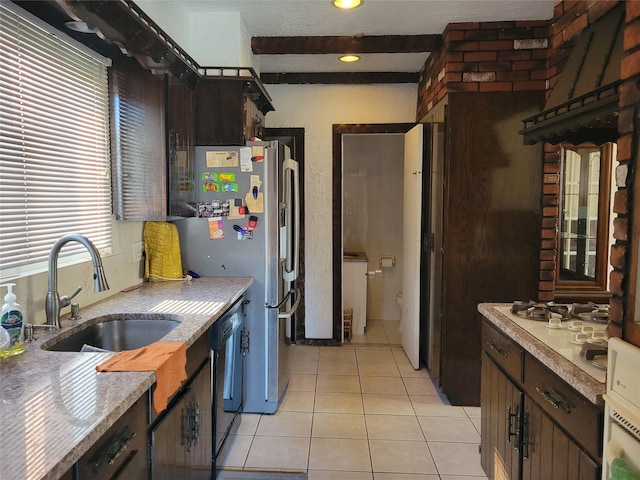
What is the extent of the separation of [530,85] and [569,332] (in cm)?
184

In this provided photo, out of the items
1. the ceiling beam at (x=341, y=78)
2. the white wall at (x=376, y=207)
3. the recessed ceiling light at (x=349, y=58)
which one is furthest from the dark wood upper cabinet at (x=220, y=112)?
the white wall at (x=376, y=207)

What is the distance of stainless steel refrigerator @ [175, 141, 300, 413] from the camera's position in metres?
2.77

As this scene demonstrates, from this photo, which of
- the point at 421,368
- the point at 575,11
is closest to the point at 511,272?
the point at 421,368

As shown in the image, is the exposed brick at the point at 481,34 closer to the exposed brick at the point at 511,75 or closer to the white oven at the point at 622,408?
the exposed brick at the point at 511,75

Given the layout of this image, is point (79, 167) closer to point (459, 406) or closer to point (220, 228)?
point (220, 228)

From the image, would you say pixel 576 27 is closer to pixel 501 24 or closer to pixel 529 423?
pixel 501 24

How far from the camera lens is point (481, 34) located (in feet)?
9.63

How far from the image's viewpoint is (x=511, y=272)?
3.00 m

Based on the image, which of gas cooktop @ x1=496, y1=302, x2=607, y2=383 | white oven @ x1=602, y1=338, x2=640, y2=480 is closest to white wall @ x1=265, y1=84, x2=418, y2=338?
gas cooktop @ x1=496, y1=302, x2=607, y2=383

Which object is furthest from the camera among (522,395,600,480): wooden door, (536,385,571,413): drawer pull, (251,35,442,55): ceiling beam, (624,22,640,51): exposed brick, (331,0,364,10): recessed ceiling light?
(251,35,442,55): ceiling beam

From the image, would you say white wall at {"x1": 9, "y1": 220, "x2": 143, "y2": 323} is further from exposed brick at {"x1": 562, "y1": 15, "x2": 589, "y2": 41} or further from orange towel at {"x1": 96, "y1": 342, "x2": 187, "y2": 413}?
exposed brick at {"x1": 562, "y1": 15, "x2": 589, "y2": 41}

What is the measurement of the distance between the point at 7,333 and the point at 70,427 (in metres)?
0.61

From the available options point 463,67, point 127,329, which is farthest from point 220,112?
point 463,67

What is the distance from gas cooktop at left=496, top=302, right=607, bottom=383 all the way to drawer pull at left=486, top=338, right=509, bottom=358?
0.43ft
